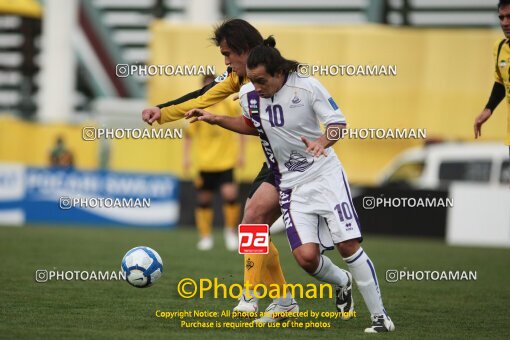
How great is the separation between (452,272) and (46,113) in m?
18.9

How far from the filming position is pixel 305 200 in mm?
6918

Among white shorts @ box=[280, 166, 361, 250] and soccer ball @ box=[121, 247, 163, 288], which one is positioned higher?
white shorts @ box=[280, 166, 361, 250]

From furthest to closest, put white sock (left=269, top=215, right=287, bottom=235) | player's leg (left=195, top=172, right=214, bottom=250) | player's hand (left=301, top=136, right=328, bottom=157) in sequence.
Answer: player's leg (left=195, top=172, right=214, bottom=250) < white sock (left=269, top=215, right=287, bottom=235) < player's hand (left=301, top=136, right=328, bottom=157)

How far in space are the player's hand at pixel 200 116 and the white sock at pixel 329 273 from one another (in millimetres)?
1213

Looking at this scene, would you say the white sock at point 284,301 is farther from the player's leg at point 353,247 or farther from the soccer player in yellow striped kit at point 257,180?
the player's leg at point 353,247

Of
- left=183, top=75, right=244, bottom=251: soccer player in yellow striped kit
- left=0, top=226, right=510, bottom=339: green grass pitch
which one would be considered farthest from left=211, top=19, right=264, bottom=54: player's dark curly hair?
left=183, top=75, right=244, bottom=251: soccer player in yellow striped kit

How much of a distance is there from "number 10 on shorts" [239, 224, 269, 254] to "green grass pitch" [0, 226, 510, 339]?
0.69m

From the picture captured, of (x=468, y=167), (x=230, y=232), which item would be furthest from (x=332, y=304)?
(x=468, y=167)

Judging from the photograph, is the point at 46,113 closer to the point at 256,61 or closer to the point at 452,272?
the point at 452,272

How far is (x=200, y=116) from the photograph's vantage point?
700 centimetres

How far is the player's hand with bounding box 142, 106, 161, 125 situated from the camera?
7430mm

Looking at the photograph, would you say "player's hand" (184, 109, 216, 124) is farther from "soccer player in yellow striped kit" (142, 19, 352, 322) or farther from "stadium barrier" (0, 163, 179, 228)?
"stadium barrier" (0, 163, 179, 228)

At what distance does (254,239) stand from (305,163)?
75 centimetres

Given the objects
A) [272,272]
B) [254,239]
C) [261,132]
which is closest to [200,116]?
[261,132]
